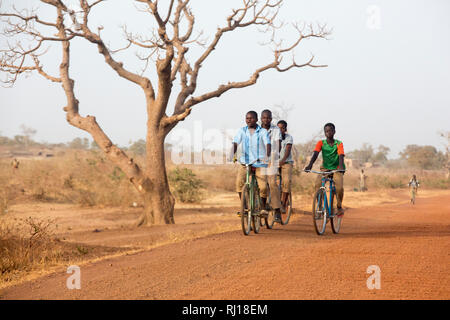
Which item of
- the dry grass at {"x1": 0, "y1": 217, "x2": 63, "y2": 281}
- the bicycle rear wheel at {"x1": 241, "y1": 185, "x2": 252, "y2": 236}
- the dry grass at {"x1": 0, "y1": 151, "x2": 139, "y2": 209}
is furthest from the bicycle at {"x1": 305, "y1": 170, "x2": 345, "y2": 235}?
the dry grass at {"x1": 0, "y1": 151, "x2": 139, "y2": 209}

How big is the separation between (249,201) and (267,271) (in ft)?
10.9

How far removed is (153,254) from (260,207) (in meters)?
2.54

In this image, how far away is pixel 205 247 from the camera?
8.41 m

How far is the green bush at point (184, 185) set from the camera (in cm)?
2717

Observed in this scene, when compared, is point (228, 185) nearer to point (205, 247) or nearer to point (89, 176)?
point (89, 176)

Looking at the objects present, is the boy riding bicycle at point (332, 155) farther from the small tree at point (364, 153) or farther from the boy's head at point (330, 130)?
the small tree at point (364, 153)

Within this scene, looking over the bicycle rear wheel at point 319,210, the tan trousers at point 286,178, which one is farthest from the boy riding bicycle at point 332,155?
the tan trousers at point 286,178

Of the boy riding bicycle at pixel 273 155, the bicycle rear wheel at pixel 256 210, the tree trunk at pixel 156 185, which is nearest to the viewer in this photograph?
the bicycle rear wheel at pixel 256 210

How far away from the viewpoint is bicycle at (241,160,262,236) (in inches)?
369

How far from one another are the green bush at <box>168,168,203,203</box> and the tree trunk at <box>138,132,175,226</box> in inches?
399

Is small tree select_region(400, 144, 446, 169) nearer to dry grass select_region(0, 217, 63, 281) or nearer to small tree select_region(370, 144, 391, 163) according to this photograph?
small tree select_region(370, 144, 391, 163)

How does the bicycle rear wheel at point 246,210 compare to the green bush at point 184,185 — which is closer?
the bicycle rear wheel at point 246,210

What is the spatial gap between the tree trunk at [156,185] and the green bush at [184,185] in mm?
10126
